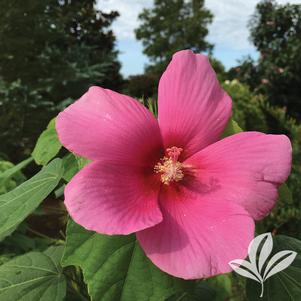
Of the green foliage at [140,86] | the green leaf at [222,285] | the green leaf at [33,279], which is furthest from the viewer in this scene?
the green foliage at [140,86]

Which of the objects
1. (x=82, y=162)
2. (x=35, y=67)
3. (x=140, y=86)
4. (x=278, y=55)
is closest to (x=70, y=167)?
(x=82, y=162)

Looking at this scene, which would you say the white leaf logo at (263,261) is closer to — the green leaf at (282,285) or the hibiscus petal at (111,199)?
the green leaf at (282,285)

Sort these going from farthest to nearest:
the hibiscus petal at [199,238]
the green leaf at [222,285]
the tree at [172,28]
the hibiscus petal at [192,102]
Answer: the tree at [172,28]
the green leaf at [222,285]
the hibiscus petal at [192,102]
the hibiscus petal at [199,238]

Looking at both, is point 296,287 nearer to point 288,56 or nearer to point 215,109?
point 215,109

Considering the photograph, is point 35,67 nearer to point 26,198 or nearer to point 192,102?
point 26,198

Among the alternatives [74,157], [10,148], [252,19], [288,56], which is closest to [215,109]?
[74,157]

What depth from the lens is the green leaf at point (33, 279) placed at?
804mm

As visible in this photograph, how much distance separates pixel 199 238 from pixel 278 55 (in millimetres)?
8177

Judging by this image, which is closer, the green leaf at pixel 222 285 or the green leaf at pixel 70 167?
the green leaf at pixel 70 167

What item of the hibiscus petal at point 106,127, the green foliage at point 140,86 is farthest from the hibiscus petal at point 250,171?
the green foliage at point 140,86

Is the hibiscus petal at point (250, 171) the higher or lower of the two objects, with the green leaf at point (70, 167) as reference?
lower

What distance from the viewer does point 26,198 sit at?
2.63 ft

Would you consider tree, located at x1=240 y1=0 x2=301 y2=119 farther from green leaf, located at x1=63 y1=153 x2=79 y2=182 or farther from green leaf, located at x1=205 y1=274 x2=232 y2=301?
green leaf, located at x1=63 y1=153 x2=79 y2=182

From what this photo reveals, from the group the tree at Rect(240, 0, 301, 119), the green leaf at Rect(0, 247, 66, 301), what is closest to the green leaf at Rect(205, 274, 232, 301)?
the green leaf at Rect(0, 247, 66, 301)
